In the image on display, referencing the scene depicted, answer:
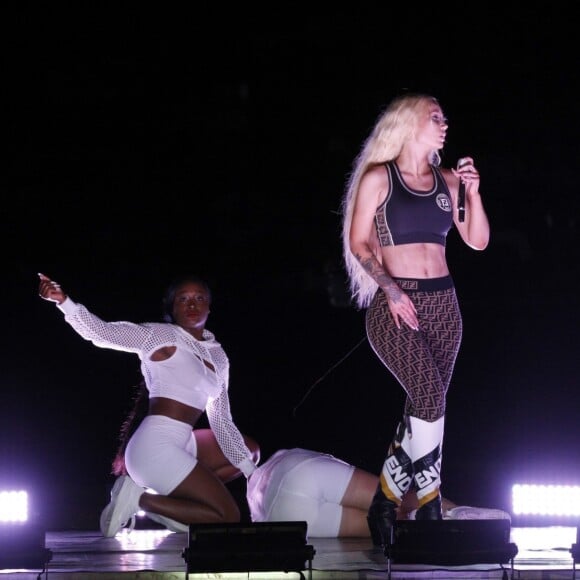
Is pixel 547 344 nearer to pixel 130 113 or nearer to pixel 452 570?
pixel 130 113

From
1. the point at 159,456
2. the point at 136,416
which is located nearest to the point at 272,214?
the point at 136,416

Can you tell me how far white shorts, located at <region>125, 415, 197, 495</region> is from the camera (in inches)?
198

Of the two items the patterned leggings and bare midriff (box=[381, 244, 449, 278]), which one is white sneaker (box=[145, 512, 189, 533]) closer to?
the patterned leggings

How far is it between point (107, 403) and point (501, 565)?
296 centimetres

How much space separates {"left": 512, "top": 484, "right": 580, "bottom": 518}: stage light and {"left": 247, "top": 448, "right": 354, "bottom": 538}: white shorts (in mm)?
1501

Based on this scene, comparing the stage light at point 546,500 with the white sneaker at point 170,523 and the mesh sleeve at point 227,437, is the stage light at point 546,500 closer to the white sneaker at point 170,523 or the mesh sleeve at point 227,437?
the mesh sleeve at point 227,437

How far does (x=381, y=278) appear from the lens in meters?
4.21

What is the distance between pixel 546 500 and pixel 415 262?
225 centimetres

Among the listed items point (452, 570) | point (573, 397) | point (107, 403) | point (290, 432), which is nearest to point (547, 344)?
point (573, 397)

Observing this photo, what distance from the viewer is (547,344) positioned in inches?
264

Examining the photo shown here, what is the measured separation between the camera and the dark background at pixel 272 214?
6098 mm

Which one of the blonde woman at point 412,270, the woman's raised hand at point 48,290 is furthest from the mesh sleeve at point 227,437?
the blonde woman at point 412,270

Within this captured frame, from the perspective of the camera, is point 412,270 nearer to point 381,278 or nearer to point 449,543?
point 381,278

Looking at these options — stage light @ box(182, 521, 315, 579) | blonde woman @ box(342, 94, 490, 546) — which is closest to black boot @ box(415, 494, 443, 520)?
blonde woman @ box(342, 94, 490, 546)
